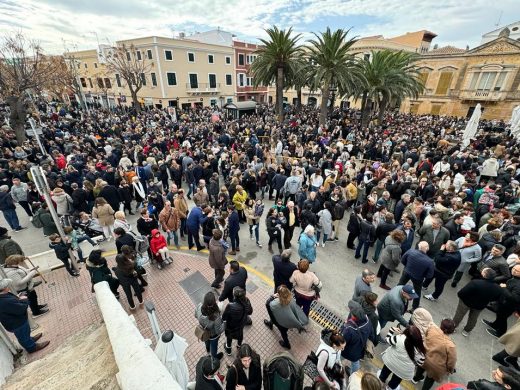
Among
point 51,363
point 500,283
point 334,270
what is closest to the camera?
point 51,363

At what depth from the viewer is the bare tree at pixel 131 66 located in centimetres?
3045

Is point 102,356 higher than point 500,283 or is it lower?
higher

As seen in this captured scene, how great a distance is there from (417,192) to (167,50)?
36281 millimetres

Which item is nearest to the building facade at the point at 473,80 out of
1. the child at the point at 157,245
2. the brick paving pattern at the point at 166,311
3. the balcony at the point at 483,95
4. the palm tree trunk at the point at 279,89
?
the balcony at the point at 483,95

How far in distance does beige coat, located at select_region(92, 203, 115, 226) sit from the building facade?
46439 mm

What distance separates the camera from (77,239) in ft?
23.2

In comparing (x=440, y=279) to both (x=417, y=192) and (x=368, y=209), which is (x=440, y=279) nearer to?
(x=368, y=209)

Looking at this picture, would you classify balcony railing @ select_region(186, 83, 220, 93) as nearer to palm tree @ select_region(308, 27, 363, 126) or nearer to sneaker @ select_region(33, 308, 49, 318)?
palm tree @ select_region(308, 27, 363, 126)

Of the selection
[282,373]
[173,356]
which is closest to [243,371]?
[282,373]

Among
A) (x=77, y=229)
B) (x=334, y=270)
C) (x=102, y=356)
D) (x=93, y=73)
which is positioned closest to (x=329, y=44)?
(x=334, y=270)

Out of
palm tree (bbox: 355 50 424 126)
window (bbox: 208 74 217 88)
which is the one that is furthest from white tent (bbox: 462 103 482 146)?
window (bbox: 208 74 217 88)

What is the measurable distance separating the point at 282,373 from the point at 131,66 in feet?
128

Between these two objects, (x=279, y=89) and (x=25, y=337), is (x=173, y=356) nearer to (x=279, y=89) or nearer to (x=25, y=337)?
(x=25, y=337)

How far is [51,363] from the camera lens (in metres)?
3.29
